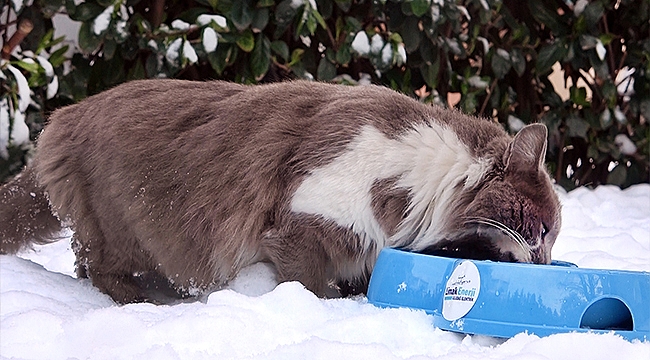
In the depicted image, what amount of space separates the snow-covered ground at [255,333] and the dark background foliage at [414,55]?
162 centimetres

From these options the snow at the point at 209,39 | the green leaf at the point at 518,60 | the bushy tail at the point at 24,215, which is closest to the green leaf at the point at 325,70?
the snow at the point at 209,39

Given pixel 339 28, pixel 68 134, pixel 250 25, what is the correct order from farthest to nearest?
pixel 339 28
pixel 250 25
pixel 68 134

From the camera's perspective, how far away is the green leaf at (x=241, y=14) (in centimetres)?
362

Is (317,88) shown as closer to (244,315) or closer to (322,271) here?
(322,271)

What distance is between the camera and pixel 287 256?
2232 millimetres

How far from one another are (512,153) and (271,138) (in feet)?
2.16

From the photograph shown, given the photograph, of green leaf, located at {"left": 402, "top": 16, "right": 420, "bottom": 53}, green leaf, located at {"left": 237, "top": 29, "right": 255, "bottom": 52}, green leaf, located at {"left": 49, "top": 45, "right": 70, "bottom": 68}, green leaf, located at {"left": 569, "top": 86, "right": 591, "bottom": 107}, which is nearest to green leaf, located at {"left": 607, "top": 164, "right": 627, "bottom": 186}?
green leaf, located at {"left": 569, "top": 86, "right": 591, "bottom": 107}

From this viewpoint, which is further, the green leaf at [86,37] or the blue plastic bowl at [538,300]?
the green leaf at [86,37]

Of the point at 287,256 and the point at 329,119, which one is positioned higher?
the point at 329,119

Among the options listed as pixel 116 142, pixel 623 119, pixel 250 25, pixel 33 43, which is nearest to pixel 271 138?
pixel 116 142

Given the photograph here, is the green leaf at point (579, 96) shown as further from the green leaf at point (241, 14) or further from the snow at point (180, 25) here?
the snow at point (180, 25)

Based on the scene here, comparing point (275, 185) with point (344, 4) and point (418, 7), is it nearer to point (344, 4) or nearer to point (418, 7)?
point (418, 7)

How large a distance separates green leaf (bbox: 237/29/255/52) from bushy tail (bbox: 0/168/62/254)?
1.23m

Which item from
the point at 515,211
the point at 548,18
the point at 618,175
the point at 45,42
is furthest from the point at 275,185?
the point at 618,175
